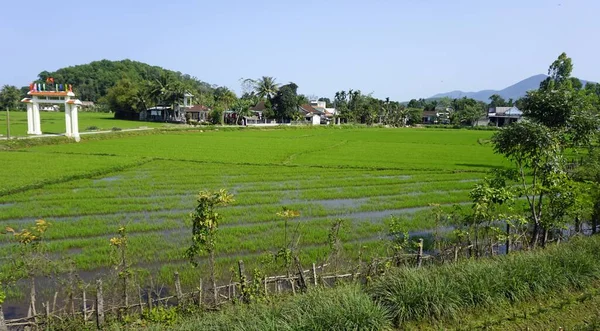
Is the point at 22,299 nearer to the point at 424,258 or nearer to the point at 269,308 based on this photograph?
the point at 269,308

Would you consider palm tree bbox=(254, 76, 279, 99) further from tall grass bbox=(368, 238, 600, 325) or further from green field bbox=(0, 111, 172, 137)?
tall grass bbox=(368, 238, 600, 325)

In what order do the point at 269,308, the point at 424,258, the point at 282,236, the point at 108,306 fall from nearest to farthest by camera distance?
the point at 269,308 < the point at 108,306 < the point at 424,258 < the point at 282,236

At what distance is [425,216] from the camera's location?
1370 cm

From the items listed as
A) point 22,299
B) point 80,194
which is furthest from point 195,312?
point 80,194

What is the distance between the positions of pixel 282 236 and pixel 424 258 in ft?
14.3

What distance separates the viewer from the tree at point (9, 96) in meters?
73.5

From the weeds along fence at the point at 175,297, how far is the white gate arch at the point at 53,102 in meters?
30.3

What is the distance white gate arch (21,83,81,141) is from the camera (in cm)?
3341

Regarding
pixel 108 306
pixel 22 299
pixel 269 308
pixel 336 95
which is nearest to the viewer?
pixel 269 308

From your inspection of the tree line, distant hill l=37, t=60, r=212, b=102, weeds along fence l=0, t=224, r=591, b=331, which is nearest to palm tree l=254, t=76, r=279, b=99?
the tree line

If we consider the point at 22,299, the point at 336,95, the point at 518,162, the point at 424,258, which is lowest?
the point at 22,299

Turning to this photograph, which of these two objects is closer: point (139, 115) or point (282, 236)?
point (282, 236)

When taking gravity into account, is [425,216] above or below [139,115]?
below

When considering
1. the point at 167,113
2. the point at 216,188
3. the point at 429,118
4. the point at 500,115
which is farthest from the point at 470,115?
the point at 216,188
